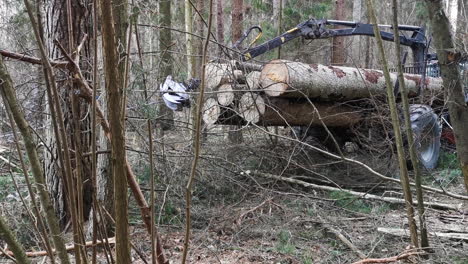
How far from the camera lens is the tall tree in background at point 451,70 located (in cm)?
351

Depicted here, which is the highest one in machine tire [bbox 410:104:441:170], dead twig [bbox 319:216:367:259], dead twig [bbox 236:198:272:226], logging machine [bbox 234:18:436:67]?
logging machine [bbox 234:18:436:67]

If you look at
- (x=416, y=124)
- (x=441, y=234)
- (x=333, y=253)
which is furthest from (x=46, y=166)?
(x=416, y=124)

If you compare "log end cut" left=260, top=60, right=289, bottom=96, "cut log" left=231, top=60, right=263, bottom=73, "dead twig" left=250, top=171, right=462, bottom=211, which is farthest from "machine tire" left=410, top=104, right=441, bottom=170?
"cut log" left=231, top=60, right=263, bottom=73

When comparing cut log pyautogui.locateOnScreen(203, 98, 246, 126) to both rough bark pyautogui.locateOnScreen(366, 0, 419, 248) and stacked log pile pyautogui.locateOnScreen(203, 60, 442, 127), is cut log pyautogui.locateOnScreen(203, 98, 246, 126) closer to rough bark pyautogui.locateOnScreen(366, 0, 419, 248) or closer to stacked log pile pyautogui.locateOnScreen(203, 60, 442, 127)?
stacked log pile pyautogui.locateOnScreen(203, 60, 442, 127)

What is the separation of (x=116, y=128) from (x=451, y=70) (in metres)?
3.16

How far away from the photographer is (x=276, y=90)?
6.11 m

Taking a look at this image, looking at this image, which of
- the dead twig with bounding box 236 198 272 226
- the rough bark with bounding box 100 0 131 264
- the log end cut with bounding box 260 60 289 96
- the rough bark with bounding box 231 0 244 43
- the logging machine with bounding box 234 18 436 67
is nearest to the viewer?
the rough bark with bounding box 100 0 131 264

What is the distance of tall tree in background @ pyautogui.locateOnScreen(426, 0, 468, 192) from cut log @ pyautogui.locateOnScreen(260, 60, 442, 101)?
7.01ft

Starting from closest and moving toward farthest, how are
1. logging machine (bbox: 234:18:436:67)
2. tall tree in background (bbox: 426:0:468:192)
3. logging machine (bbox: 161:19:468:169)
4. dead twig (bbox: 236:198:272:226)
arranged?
tall tree in background (bbox: 426:0:468:192) → dead twig (bbox: 236:198:272:226) → logging machine (bbox: 161:19:468:169) → logging machine (bbox: 234:18:436:67)

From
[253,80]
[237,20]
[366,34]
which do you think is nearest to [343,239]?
[253,80]

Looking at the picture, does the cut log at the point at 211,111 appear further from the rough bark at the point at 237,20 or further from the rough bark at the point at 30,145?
the rough bark at the point at 30,145

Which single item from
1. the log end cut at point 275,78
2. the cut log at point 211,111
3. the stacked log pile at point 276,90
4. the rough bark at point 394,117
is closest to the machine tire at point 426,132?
the stacked log pile at point 276,90

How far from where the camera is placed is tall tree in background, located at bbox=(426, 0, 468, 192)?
3.51 meters

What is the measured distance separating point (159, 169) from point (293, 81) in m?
2.05
